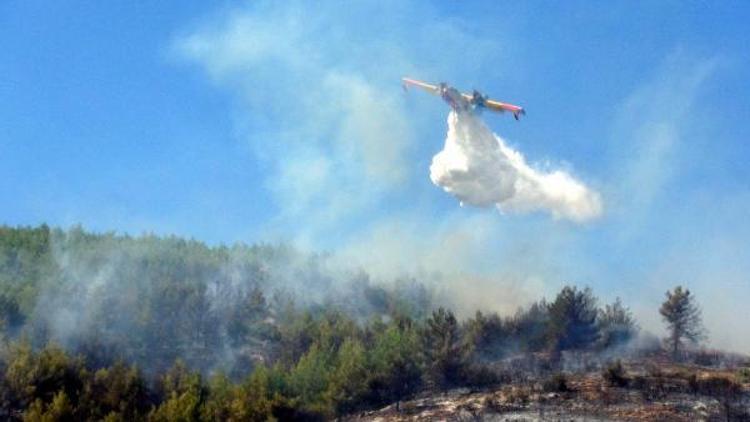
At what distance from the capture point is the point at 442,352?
6500 cm

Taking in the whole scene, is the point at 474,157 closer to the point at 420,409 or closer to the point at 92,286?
the point at 420,409

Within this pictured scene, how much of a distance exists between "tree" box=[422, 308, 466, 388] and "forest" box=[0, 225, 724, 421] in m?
0.11

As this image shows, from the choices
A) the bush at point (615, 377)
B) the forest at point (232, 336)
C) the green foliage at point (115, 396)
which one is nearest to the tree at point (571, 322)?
the forest at point (232, 336)

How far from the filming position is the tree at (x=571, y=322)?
8006cm

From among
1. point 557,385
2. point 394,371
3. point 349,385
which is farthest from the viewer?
point 394,371

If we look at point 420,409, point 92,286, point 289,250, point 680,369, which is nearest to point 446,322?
point 420,409

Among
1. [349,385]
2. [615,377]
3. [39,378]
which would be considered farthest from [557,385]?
[39,378]

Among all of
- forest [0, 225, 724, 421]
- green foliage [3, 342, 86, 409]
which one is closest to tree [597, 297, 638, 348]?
forest [0, 225, 724, 421]

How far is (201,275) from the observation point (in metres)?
101

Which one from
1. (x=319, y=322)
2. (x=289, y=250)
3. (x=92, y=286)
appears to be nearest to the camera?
(x=319, y=322)

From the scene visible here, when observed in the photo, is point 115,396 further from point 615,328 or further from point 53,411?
point 615,328

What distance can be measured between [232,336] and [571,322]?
29.0 metres

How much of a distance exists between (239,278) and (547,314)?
37.0 metres

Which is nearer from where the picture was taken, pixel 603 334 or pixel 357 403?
pixel 357 403
